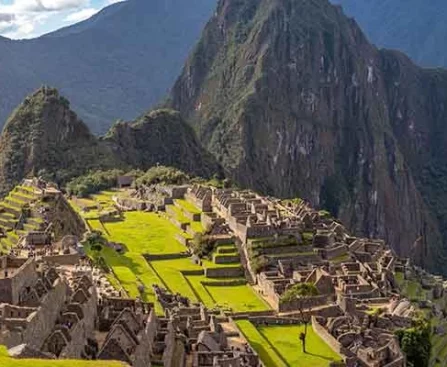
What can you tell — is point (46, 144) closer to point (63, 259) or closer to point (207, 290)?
point (207, 290)

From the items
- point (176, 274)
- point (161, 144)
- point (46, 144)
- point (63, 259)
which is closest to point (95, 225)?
point (176, 274)

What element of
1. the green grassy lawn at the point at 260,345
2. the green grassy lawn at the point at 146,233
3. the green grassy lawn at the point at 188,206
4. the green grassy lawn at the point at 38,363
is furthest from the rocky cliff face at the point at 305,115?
the green grassy lawn at the point at 38,363

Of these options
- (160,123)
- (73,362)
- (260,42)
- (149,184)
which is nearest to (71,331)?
(73,362)

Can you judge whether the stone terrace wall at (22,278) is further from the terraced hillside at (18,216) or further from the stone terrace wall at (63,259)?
the terraced hillside at (18,216)

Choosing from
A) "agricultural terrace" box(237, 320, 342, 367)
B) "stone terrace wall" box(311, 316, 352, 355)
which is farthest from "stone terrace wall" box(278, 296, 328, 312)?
"stone terrace wall" box(311, 316, 352, 355)

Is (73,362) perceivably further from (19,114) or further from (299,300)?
(19,114)

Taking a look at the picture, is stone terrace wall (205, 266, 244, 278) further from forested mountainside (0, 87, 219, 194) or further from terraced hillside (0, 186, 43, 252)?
forested mountainside (0, 87, 219, 194)
